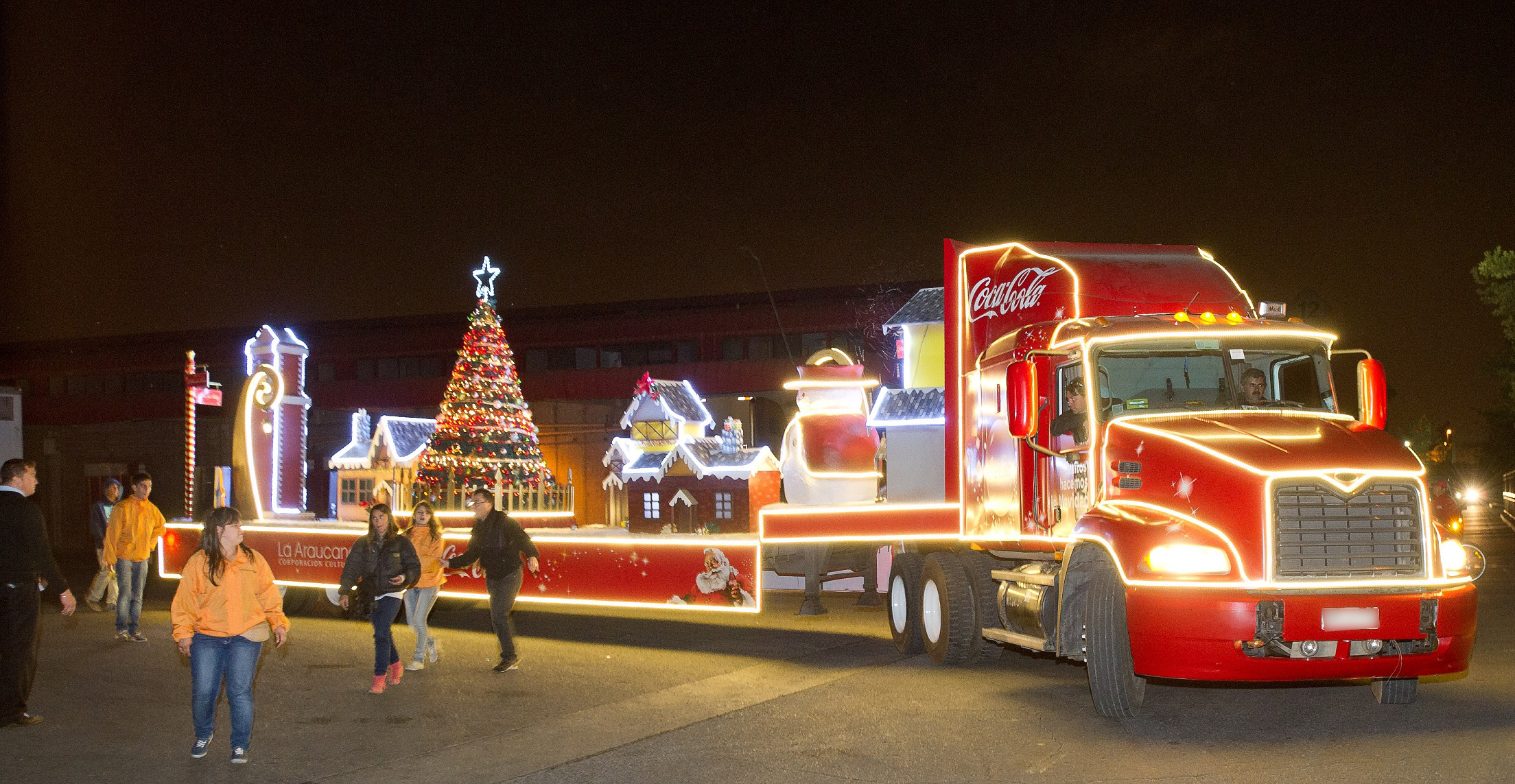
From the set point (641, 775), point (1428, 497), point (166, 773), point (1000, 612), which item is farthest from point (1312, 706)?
point (166, 773)

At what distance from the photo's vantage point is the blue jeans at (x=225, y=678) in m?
Answer: 8.03

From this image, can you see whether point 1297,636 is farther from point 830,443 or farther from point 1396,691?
point 830,443

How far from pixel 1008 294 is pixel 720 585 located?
4819 mm

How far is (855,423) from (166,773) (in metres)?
10.1

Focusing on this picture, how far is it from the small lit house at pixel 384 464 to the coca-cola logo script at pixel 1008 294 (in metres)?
12.6

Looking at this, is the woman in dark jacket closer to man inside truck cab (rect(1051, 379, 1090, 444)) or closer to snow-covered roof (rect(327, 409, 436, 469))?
man inside truck cab (rect(1051, 379, 1090, 444))

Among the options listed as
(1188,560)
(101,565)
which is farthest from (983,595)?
(101,565)

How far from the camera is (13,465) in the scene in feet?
31.7

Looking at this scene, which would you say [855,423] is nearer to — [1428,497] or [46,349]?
[1428,497]

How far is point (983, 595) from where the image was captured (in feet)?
40.8

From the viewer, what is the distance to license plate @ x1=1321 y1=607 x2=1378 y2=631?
8.34 m

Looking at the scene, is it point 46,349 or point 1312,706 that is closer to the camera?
point 1312,706

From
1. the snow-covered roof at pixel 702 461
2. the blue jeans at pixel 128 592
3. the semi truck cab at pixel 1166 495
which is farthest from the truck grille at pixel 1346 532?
the blue jeans at pixel 128 592

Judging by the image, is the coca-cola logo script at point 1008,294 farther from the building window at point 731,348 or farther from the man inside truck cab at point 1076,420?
the building window at point 731,348
